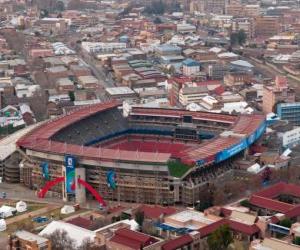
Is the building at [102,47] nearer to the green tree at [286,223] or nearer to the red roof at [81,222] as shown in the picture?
the red roof at [81,222]

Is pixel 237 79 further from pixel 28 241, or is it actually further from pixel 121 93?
pixel 28 241

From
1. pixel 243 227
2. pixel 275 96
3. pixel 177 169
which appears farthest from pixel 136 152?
pixel 275 96

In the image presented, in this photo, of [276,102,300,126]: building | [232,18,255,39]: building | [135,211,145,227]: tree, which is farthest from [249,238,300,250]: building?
[232,18,255,39]: building

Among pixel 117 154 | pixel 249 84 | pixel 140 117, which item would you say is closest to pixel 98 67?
pixel 249 84

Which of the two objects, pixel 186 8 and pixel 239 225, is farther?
pixel 186 8

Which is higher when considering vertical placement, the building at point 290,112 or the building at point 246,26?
the building at point 246,26

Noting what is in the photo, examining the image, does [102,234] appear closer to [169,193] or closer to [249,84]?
[169,193]

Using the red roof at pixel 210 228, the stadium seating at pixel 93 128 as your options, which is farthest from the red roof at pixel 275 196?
the stadium seating at pixel 93 128
